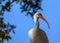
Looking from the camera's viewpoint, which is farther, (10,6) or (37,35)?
(10,6)

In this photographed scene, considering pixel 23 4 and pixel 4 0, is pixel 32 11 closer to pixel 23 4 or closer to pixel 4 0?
pixel 23 4

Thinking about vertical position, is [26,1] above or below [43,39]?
above

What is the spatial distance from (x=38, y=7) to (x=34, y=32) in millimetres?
427

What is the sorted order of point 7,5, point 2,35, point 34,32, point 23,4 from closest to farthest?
point 34,32
point 2,35
point 7,5
point 23,4

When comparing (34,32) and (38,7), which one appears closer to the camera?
(34,32)

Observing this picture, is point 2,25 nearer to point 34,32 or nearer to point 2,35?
point 2,35

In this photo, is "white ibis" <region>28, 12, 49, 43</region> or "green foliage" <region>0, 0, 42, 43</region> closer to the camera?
"white ibis" <region>28, 12, 49, 43</region>

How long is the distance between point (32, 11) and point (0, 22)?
0.93 feet

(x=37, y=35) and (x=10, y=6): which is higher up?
(x=10, y=6)

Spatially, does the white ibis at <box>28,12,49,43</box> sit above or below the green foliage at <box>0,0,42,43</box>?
below

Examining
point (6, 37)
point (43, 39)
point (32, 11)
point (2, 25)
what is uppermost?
point (32, 11)

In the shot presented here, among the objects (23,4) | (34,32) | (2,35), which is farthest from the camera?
(23,4)

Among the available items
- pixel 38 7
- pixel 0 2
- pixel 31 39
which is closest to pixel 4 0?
pixel 0 2

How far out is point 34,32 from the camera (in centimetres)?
124
